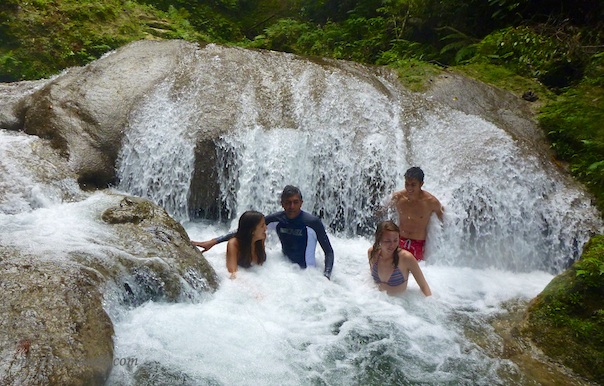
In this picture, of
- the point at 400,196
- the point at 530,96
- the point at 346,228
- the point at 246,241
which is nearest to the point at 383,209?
the point at 346,228

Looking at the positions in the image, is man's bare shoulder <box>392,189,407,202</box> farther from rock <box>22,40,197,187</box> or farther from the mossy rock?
rock <box>22,40,197,187</box>

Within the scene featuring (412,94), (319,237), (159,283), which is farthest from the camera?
(412,94)

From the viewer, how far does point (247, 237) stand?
5.00m

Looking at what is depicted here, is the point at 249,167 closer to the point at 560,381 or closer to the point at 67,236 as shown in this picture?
the point at 67,236

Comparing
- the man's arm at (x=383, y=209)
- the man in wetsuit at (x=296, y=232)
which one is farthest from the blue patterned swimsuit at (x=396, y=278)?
the man's arm at (x=383, y=209)

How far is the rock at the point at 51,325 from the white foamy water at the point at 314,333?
28 centimetres

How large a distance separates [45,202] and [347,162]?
4125mm

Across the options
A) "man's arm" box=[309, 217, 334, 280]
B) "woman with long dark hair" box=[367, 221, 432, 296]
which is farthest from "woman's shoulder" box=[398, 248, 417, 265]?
"man's arm" box=[309, 217, 334, 280]

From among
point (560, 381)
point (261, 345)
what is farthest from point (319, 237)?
point (560, 381)

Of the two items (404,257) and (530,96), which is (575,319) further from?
(530,96)

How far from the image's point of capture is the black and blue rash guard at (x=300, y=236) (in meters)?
5.22

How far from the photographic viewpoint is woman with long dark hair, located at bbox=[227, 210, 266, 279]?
4.93 meters

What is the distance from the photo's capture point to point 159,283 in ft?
13.6

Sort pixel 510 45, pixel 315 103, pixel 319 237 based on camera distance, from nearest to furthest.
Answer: pixel 319 237 → pixel 315 103 → pixel 510 45
